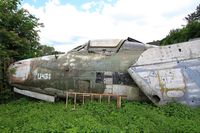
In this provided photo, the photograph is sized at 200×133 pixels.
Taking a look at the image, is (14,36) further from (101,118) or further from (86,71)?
(101,118)

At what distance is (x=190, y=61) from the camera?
886 centimetres

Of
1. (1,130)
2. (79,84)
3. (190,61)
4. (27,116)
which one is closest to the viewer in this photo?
(1,130)

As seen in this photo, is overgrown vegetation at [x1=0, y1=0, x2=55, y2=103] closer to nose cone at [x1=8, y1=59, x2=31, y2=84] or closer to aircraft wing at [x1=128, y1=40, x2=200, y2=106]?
nose cone at [x1=8, y1=59, x2=31, y2=84]

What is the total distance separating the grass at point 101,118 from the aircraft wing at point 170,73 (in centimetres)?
46

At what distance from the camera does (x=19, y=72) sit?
411 inches

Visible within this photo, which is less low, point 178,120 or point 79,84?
point 79,84

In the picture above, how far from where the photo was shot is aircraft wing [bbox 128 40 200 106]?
868 centimetres

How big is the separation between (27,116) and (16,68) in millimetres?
3374

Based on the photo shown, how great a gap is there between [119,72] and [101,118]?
99.2 inches

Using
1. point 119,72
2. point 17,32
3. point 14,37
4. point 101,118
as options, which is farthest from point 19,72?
point 101,118

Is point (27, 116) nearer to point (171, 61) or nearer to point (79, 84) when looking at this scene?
point (79, 84)

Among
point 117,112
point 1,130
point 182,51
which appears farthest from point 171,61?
point 1,130

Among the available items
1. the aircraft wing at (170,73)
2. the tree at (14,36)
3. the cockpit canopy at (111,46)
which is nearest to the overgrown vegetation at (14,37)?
the tree at (14,36)

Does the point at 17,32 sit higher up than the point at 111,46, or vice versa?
the point at 17,32
